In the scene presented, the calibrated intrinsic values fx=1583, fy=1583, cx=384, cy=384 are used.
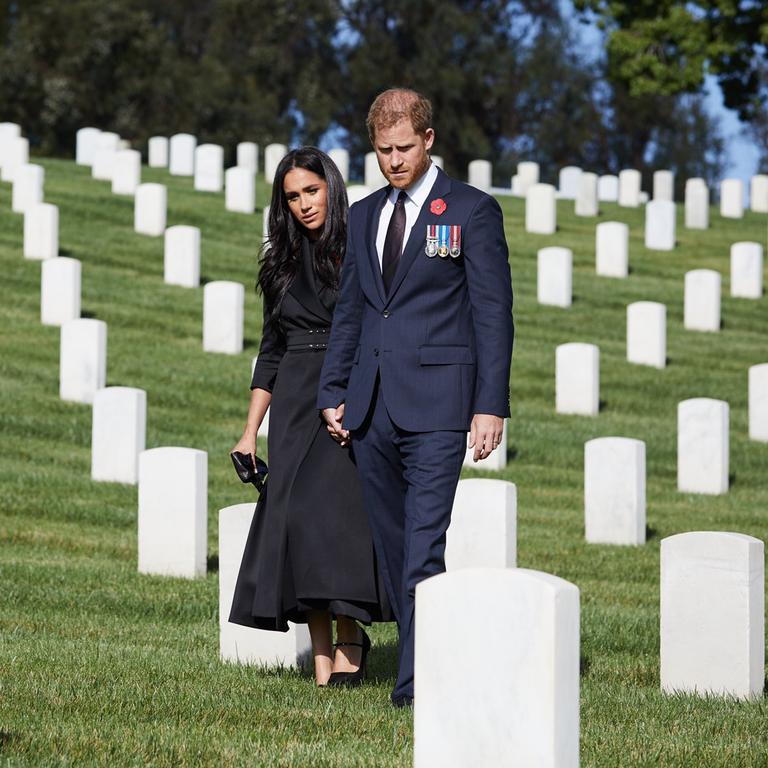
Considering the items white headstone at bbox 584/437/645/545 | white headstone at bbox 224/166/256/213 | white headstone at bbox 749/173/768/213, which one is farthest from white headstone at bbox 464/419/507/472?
white headstone at bbox 749/173/768/213

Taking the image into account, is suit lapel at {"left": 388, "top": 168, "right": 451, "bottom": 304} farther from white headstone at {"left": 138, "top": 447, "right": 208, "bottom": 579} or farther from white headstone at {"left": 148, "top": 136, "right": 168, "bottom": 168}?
white headstone at {"left": 148, "top": 136, "right": 168, "bottom": 168}

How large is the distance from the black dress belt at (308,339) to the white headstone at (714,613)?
1604 mm

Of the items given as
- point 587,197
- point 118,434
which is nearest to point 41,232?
point 118,434

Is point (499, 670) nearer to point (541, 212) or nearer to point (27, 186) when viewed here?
point (27, 186)

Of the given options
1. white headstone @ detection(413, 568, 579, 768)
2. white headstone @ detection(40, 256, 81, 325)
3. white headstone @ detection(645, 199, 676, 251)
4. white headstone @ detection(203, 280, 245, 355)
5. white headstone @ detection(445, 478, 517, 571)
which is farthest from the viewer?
white headstone @ detection(645, 199, 676, 251)

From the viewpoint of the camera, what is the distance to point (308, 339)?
19.9ft

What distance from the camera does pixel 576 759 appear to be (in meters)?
3.96

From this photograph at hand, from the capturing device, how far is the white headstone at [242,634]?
6508mm

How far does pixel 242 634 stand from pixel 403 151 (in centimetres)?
225

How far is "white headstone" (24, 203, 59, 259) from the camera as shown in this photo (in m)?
19.5

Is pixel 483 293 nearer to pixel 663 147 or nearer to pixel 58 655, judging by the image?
pixel 58 655

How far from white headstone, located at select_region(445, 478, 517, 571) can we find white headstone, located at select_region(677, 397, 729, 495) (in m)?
4.88

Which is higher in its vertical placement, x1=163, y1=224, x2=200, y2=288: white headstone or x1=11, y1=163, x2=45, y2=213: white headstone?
x1=11, y1=163, x2=45, y2=213: white headstone

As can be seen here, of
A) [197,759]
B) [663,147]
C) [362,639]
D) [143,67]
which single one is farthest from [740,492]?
[663,147]
